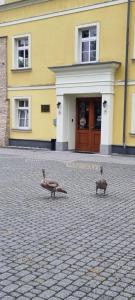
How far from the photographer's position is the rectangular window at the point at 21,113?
21578 mm

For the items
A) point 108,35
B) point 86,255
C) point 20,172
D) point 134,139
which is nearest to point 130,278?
point 86,255

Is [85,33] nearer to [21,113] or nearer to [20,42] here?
[20,42]

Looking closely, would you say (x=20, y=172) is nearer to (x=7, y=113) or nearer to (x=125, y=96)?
(x=125, y=96)

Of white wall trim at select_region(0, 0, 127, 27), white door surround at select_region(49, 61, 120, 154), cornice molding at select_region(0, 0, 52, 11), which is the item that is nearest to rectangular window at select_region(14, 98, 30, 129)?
white door surround at select_region(49, 61, 120, 154)

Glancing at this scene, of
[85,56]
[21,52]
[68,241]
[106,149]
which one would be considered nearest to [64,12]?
[85,56]

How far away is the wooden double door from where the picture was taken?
63.1 ft

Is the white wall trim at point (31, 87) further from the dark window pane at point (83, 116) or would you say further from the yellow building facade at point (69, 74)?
the dark window pane at point (83, 116)

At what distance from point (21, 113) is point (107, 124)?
19.5 ft

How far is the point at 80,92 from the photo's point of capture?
1848cm

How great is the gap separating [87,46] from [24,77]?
4.04 metres

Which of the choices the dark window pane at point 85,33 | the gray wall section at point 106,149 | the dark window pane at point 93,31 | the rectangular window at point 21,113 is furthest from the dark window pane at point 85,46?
the gray wall section at point 106,149

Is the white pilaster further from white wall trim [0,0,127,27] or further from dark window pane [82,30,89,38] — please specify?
white wall trim [0,0,127,27]

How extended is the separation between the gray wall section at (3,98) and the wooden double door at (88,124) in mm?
4208

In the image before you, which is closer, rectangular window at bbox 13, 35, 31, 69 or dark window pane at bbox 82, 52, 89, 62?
dark window pane at bbox 82, 52, 89, 62
